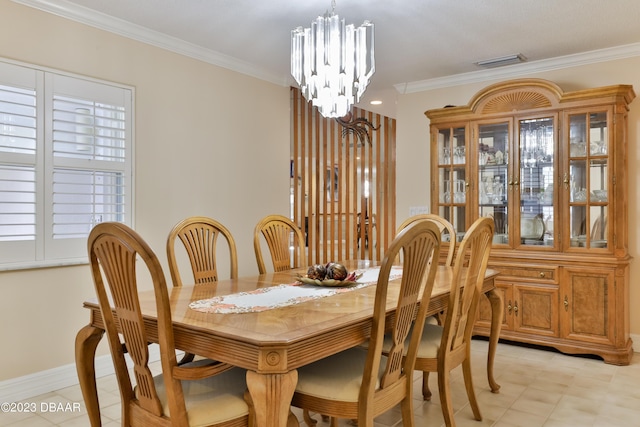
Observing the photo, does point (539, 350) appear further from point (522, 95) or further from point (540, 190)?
point (522, 95)

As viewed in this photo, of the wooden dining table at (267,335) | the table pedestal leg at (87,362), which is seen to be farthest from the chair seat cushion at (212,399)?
the table pedestal leg at (87,362)

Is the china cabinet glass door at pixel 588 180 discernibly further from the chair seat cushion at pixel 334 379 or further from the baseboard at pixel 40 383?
the baseboard at pixel 40 383

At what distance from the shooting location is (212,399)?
1.67m

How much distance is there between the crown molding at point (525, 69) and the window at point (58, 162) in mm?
2807

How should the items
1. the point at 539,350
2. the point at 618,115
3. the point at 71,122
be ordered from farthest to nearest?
the point at 539,350 < the point at 618,115 < the point at 71,122

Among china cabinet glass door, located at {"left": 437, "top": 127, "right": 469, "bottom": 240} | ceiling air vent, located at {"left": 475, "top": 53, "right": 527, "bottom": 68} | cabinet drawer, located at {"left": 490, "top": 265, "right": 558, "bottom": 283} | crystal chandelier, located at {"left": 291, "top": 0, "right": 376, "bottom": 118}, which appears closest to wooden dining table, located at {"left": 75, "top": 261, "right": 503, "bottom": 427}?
crystal chandelier, located at {"left": 291, "top": 0, "right": 376, "bottom": 118}

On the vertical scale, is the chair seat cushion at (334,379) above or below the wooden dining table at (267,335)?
below

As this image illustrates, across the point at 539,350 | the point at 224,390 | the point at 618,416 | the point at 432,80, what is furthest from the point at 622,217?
the point at 224,390

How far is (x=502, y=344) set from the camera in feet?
13.2

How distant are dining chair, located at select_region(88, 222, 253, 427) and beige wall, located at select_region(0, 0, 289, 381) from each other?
1.54 metres

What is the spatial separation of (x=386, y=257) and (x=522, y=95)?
2.94 metres

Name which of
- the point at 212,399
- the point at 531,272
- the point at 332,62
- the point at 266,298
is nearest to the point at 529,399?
the point at 531,272

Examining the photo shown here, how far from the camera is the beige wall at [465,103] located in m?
3.81

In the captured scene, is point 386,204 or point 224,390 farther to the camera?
point 386,204
